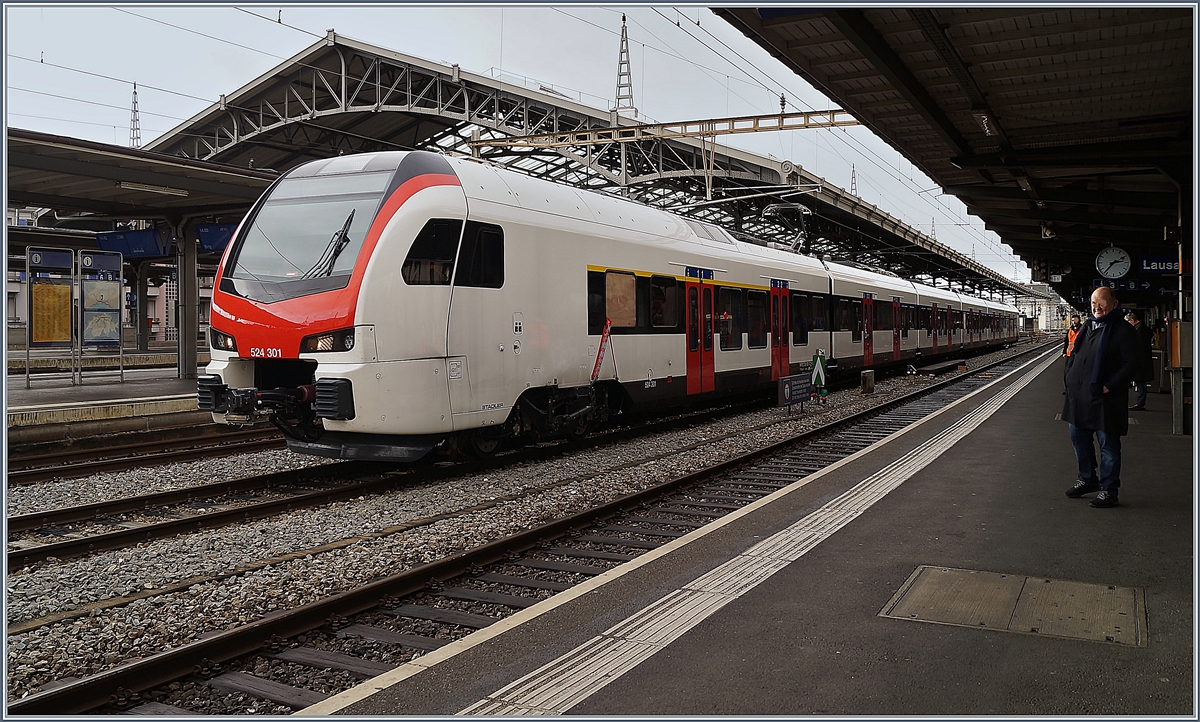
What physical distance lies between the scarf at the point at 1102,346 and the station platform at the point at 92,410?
12.0m

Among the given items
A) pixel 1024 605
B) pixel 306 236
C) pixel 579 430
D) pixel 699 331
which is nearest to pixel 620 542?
pixel 1024 605

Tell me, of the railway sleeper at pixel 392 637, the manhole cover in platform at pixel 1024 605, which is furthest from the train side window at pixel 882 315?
the railway sleeper at pixel 392 637

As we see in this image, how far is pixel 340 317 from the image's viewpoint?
25.9 ft

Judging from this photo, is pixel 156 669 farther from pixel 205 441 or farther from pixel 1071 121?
pixel 1071 121

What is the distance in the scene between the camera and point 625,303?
11.6 metres

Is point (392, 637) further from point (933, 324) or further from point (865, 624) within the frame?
point (933, 324)

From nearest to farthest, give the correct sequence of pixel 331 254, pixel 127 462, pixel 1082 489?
1. pixel 1082 489
2. pixel 331 254
3. pixel 127 462

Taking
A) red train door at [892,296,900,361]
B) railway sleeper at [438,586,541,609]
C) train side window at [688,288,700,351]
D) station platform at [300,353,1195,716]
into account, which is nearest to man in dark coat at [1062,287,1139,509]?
station platform at [300,353,1195,716]

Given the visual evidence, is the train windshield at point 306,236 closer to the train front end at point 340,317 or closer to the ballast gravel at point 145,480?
the train front end at point 340,317

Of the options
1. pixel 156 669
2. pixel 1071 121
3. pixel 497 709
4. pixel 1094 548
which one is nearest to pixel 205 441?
pixel 156 669

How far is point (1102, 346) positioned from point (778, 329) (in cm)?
1016

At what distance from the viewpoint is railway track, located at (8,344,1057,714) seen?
3.87 metres

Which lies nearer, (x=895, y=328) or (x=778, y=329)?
(x=778, y=329)

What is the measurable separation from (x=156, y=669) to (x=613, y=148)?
25.0 meters
